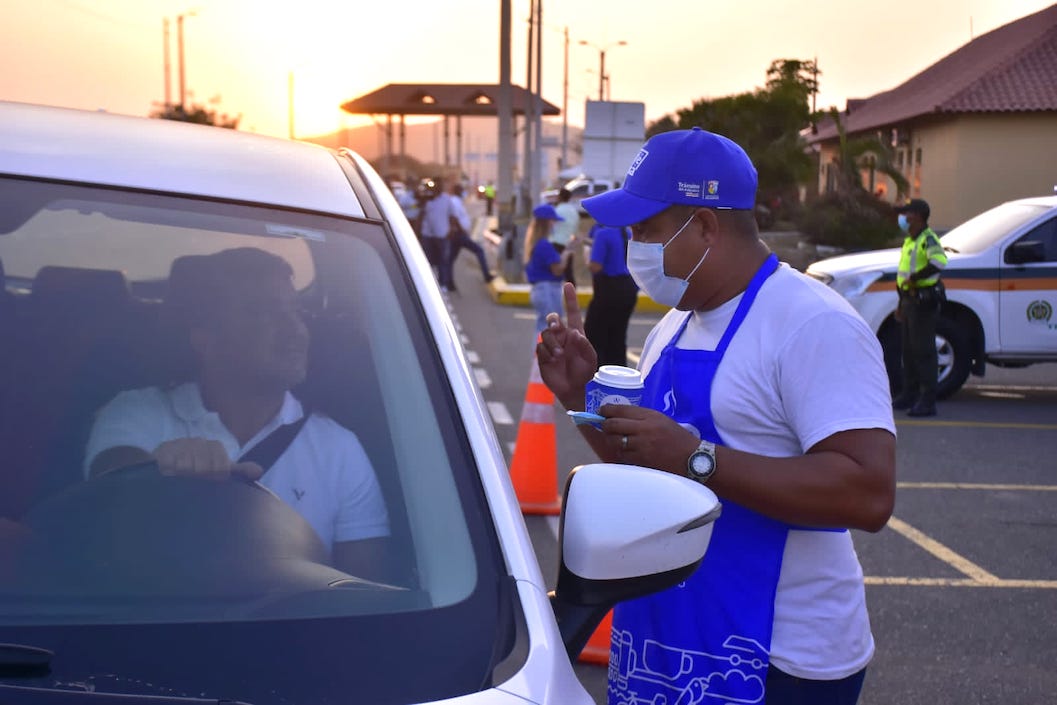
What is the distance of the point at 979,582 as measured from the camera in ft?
21.2

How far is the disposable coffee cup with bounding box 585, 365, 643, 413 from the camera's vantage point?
2406mm

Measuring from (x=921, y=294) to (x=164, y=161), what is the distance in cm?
927

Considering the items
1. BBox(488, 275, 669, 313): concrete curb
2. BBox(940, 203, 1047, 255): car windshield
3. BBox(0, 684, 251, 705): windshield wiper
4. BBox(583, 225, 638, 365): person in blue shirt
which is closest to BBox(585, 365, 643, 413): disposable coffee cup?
BBox(0, 684, 251, 705): windshield wiper

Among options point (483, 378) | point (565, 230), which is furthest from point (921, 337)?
point (565, 230)

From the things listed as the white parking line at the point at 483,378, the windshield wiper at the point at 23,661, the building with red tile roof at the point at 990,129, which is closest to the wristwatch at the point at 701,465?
the windshield wiper at the point at 23,661

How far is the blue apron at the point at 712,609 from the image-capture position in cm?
242

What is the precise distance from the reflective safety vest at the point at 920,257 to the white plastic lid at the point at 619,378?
8.86 m

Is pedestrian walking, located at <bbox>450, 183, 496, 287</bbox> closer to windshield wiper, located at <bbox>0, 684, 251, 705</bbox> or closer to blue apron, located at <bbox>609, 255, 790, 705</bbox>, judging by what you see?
blue apron, located at <bbox>609, 255, 790, 705</bbox>

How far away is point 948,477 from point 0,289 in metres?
7.72

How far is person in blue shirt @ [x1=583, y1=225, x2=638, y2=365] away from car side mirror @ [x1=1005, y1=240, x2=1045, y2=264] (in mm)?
3499

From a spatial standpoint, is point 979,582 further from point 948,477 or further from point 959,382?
point 959,382

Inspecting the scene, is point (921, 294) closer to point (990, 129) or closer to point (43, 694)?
point (43, 694)

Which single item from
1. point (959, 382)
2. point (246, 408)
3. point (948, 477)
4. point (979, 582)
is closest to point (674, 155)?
point (246, 408)

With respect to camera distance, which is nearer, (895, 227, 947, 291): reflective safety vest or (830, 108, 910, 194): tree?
(895, 227, 947, 291): reflective safety vest
